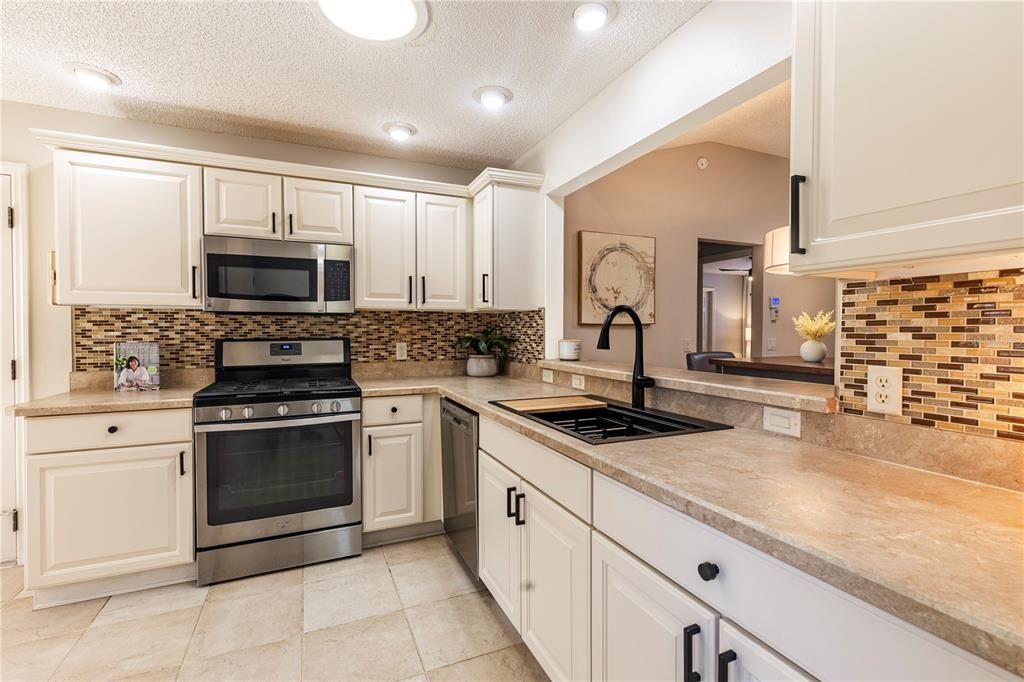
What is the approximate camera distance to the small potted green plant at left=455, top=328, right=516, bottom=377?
10.5 feet

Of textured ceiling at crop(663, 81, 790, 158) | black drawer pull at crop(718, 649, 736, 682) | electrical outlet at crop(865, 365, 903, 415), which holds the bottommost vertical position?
black drawer pull at crop(718, 649, 736, 682)

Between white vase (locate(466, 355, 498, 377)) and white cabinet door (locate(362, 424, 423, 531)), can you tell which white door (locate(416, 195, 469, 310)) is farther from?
white cabinet door (locate(362, 424, 423, 531))

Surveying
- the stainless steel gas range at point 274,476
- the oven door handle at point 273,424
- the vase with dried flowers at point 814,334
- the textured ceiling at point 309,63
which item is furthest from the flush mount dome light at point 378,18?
the vase with dried flowers at point 814,334

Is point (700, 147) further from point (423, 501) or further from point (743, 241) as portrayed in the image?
point (423, 501)

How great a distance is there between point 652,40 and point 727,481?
5.60ft

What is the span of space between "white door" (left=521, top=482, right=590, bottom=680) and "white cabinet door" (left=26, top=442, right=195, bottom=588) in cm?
172

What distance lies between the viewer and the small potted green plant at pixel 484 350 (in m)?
3.19

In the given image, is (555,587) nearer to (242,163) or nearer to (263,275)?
(263,275)

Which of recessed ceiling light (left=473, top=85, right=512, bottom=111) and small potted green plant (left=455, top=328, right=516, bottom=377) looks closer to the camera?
recessed ceiling light (left=473, top=85, right=512, bottom=111)

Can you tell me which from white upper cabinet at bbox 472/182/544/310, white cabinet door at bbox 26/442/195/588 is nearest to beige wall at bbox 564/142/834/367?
white upper cabinet at bbox 472/182/544/310

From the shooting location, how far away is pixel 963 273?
1.01 m

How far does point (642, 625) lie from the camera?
42.0 inches

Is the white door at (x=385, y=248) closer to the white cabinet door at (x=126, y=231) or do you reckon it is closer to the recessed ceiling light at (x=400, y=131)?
the recessed ceiling light at (x=400, y=131)

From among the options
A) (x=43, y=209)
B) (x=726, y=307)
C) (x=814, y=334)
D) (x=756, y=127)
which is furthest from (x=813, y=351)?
(x=43, y=209)
